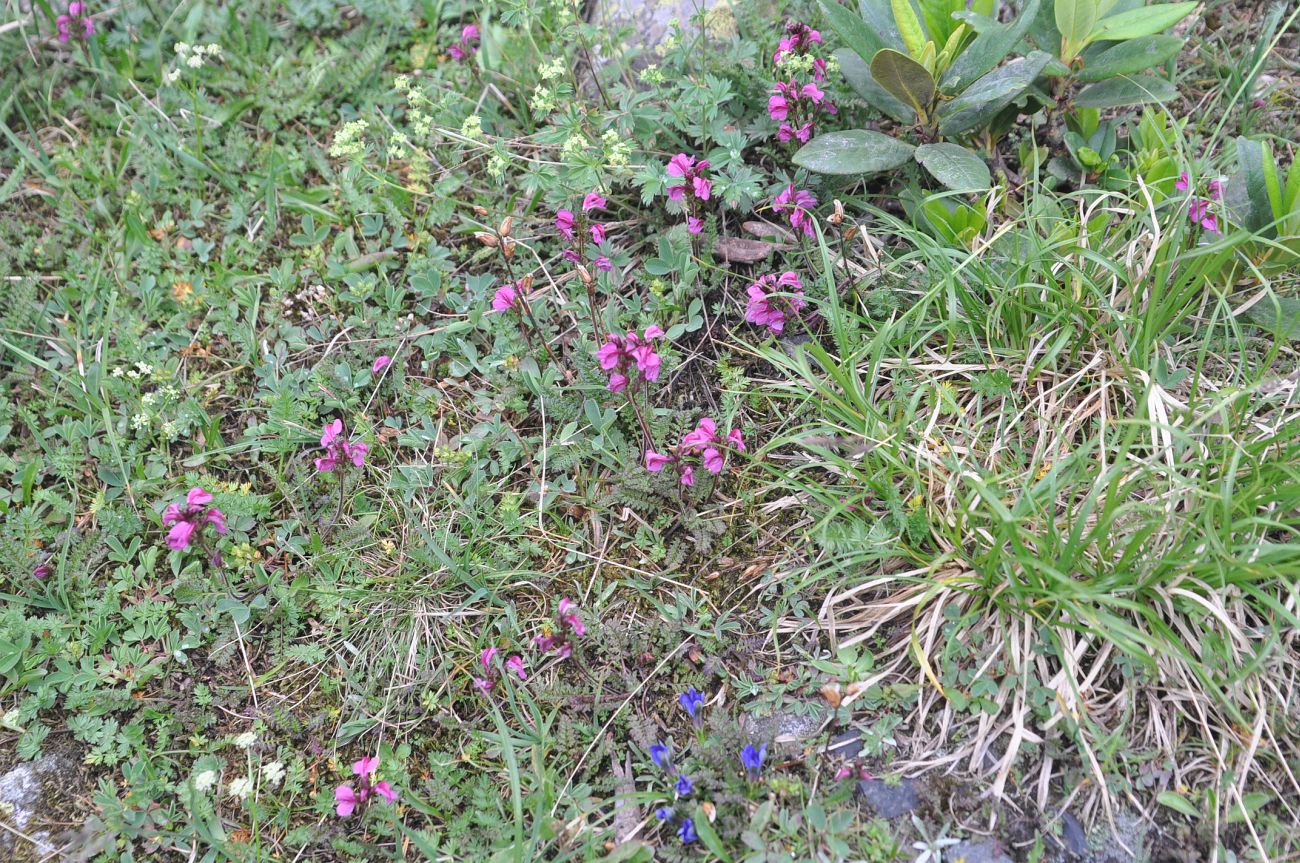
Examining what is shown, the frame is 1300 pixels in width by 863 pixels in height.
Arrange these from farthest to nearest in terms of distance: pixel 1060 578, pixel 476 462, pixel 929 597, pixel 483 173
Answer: pixel 483 173
pixel 476 462
pixel 929 597
pixel 1060 578

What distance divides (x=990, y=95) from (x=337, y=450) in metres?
2.33

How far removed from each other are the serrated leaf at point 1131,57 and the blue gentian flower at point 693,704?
236 cm

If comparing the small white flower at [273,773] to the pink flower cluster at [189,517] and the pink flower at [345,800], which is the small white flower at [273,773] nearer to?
the pink flower at [345,800]

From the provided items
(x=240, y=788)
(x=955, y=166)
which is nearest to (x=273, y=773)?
(x=240, y=788)

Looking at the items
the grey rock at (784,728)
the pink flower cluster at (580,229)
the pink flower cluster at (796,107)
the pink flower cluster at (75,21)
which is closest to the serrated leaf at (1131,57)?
the pink flower cluster at (796,107)

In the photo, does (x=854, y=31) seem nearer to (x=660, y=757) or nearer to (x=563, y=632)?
(x=563, y=632)

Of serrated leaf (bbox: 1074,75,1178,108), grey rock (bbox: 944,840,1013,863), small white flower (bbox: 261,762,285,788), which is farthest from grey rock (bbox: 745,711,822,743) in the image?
serrated leaf (bbox: 1074,75,1178,108)

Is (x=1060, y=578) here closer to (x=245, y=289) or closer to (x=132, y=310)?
(x=245, y=289)

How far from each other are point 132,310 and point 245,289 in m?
0.44

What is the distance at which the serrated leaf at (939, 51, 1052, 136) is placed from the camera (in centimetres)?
281

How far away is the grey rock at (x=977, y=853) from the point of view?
2176 millimetres

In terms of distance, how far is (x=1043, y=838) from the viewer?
220cm

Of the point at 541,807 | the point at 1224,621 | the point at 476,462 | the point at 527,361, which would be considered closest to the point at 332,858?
the point at 541,807

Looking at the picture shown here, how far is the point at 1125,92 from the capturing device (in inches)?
119
